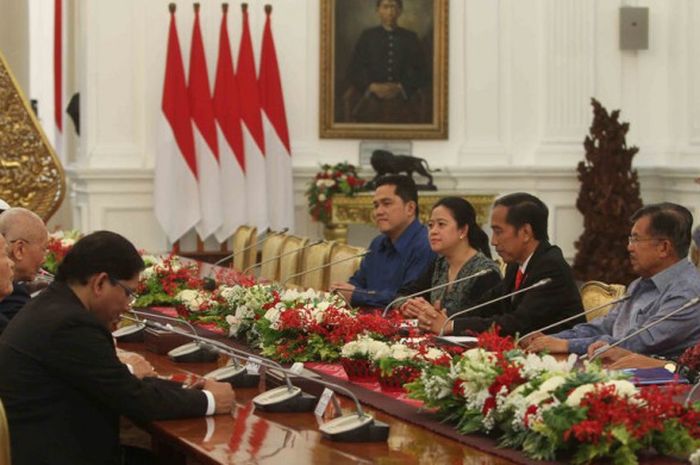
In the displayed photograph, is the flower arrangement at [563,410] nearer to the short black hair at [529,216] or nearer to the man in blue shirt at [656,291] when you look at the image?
the man in blue shirt at [656,291]

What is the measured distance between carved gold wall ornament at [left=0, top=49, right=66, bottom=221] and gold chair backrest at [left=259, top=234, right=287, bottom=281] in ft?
6.38

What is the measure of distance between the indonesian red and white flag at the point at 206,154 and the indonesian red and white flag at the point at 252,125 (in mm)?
286

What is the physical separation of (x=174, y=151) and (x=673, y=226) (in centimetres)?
796

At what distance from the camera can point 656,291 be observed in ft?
19.2

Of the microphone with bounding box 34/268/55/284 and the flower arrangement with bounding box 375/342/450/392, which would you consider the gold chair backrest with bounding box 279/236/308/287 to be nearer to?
the microphone with bounding box 34/268/55/284

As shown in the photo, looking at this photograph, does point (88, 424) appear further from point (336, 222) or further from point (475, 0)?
point (475, 0)

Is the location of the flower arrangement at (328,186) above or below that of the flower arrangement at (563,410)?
above

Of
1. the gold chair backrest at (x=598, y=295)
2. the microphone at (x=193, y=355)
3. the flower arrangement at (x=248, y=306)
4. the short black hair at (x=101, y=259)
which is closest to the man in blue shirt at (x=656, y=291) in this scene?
the gold chair backrest at (x=598, y=295)

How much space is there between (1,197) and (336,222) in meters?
2.91

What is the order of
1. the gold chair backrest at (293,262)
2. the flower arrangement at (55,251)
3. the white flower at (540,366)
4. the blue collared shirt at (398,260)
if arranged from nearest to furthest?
the white flower at (540,366) < the blue collared shirt at (398,260) < the flower arrangement at (55,251) < the gold chair backrest at (293,262)

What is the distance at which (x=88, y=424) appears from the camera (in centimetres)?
442

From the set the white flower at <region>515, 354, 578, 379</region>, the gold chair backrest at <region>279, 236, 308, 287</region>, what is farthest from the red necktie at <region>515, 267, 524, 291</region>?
the gold chair backrest at <region>279, 236, 308, 287</region>

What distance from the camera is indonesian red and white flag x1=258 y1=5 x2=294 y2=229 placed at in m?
13.4

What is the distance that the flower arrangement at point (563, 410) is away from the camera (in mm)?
3506
